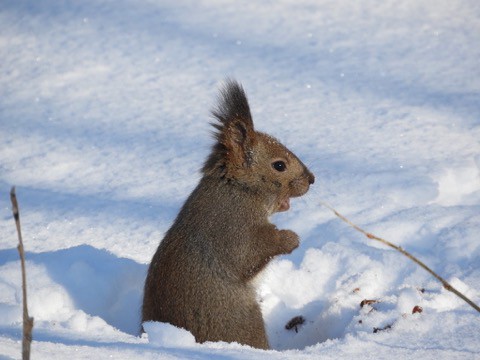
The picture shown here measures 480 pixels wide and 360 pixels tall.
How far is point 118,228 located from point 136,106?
1.67 meters

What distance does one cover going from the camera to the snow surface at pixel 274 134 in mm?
3162

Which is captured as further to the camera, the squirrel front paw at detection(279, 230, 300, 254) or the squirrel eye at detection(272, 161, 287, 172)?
the squirrel eye at detection(272, 161, 287, 172)

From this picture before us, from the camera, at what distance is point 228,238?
10.5 ft

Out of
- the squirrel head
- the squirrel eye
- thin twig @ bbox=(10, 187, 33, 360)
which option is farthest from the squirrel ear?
thin twig @ bbox=(10, 187, 33, 360)

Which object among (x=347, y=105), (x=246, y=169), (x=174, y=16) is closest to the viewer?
(x=246, y=169)

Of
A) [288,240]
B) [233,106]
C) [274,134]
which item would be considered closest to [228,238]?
[288,240]

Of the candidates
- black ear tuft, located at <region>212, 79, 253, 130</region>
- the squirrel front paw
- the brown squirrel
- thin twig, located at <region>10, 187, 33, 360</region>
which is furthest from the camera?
black ear tuft, located at <region>212, 79, 253, 130</region>

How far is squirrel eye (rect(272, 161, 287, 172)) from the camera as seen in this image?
3.46m

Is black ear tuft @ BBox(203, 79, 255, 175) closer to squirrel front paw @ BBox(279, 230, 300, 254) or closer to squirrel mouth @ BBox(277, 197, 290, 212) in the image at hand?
squirrel mouth @ BBox(277, 197, 290, 212)

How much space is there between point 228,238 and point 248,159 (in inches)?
14.9

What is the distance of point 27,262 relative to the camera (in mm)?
3920

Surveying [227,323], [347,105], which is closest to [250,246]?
[227,323]

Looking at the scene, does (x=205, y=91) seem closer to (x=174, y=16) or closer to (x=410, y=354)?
(x=174, y=16)

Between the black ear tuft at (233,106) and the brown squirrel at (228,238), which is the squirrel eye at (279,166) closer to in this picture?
the brown squirrel at (228,238)
